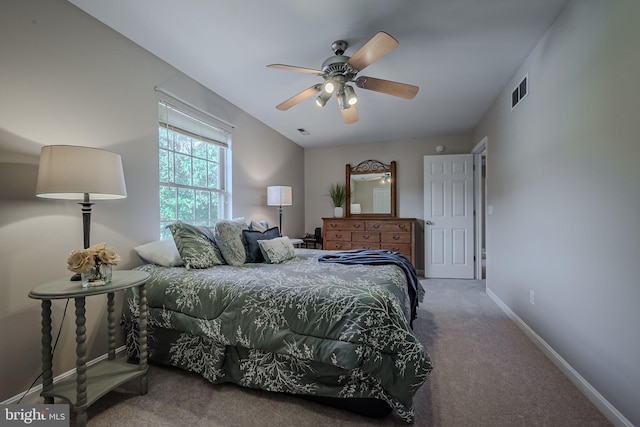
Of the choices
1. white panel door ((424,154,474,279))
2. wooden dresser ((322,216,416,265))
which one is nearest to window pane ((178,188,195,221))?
wooden dresser ((322,216,416,265))

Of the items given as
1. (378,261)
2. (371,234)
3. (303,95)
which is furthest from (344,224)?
(303,95)

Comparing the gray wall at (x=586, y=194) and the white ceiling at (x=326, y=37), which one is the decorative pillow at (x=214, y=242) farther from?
the gray wall at (x=586, y=194)

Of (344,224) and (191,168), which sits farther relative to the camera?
(344,224)

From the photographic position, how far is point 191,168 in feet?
9.78

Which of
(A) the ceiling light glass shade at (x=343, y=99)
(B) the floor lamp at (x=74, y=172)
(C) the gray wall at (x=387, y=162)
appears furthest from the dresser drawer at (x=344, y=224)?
(B) the floor lamp at (x=74, y=172)

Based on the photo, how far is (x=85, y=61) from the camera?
78.1 inches

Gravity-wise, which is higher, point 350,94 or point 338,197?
point 350,94

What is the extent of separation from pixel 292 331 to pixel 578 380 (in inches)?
73.0

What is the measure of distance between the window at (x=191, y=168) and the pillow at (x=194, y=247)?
490 millimetres

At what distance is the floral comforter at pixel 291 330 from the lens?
1396mm

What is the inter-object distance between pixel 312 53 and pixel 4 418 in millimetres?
3022

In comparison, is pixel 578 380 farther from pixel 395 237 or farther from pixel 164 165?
pixel 164 165

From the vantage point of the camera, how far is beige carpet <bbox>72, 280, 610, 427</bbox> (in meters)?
1.48

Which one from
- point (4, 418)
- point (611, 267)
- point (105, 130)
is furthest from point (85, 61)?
point (611, 267)
